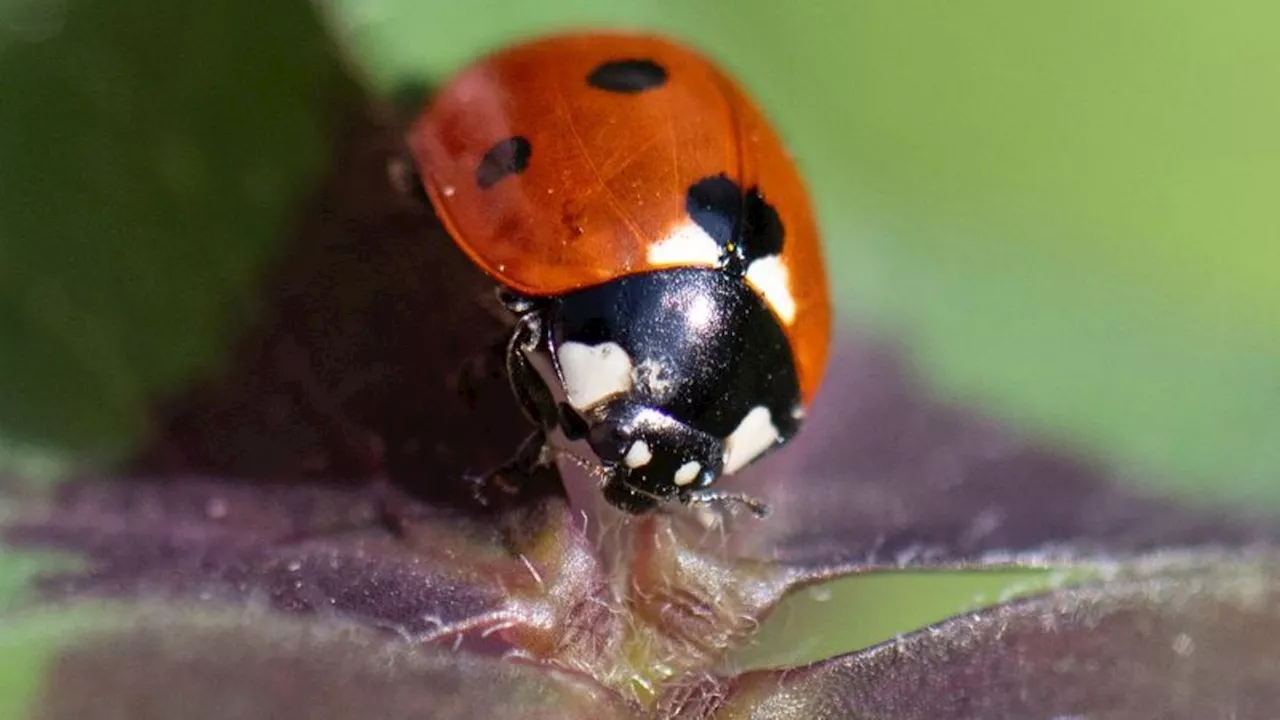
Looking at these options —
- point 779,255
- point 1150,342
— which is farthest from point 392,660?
point 1150,342

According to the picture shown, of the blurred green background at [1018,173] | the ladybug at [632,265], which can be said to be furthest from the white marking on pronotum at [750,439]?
the blurred green background at [1018,173]

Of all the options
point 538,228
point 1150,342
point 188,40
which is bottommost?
point 1150,342

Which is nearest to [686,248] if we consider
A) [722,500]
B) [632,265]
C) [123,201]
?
[632,265]

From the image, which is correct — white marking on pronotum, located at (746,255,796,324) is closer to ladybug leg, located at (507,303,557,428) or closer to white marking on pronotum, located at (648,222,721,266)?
white marking on pronotum, located at (648,222,721,266)

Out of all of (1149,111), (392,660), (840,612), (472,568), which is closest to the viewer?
(392,660)

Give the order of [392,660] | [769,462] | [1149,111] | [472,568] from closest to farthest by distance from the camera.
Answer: [392,660] < [472,568] < [769,462] < [1149,111]

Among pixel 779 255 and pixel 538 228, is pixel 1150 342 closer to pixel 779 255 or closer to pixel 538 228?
pixel 779 255

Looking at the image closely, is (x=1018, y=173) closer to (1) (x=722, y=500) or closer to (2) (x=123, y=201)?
(1) (x=722, y=500)
